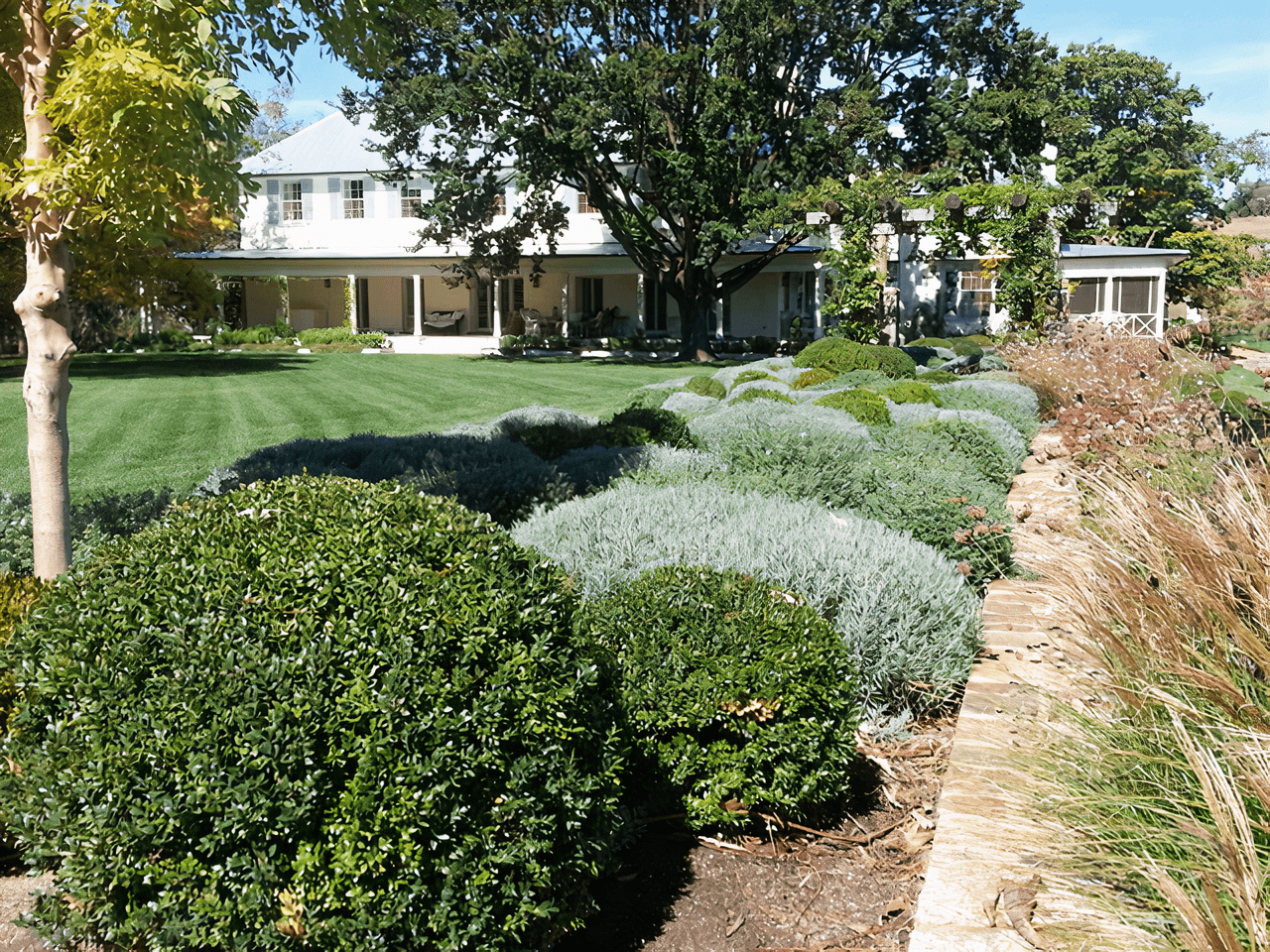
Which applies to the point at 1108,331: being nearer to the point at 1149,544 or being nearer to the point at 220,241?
the point at 1149,544

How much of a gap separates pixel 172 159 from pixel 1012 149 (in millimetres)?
26776

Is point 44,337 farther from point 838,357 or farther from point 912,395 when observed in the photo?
point 838,357

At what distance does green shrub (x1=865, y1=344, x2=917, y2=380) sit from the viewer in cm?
1547

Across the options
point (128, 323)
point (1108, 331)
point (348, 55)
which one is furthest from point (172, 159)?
point (128, 323)

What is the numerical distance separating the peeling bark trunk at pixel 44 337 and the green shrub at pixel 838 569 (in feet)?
6.68

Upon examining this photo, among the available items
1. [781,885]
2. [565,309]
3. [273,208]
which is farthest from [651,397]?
[273,208]

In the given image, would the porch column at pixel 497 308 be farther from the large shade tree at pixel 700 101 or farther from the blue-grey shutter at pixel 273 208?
the blue-grey shutter at pixel 273 208

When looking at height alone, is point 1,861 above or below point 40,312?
below

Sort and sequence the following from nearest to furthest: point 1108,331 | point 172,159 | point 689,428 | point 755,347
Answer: point 172,159 → point 689,428 → point 1108,331 → point 755,347

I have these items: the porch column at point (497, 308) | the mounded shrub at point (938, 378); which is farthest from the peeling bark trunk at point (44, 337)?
the porch column at point (497, 308)

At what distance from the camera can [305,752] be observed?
222 centimetres

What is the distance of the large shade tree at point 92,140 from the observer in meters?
3.90

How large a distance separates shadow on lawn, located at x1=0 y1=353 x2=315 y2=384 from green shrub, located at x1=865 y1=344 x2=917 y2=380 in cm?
1277

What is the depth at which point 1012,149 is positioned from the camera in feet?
88.1
